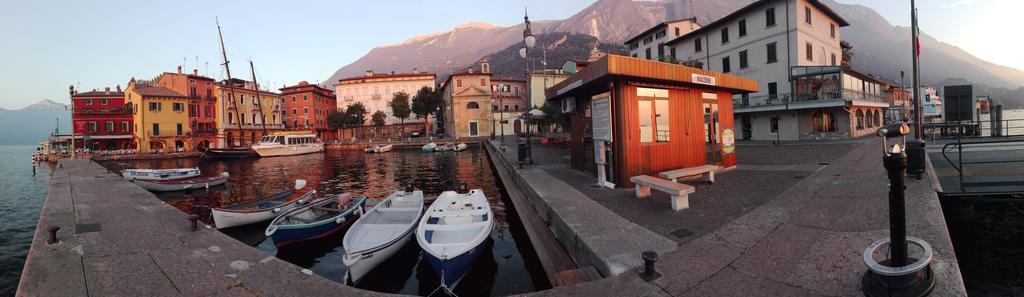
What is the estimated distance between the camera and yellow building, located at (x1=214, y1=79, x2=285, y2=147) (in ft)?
192

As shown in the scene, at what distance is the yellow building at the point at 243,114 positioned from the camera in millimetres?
58594

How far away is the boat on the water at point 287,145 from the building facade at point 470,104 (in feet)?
69.0

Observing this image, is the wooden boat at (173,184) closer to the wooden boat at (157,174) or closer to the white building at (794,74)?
the wooden boat at (157,174)

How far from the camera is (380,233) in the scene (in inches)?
343

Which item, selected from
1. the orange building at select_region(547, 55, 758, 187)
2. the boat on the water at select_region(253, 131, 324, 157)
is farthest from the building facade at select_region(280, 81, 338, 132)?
the orange building at select_region(547, 55, 758, 187)

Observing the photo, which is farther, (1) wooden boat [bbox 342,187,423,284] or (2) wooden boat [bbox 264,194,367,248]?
(2) wooden boat [bbox 264,194,367,248]

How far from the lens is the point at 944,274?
3783 millimetres

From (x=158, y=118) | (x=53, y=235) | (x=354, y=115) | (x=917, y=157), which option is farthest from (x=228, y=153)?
(x=917, y=157)

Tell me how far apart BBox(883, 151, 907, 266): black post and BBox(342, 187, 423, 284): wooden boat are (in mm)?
7293

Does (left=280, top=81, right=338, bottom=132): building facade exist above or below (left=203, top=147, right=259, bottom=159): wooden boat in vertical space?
above

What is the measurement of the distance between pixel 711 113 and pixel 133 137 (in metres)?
72.0

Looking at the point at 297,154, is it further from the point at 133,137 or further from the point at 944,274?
the point at 944,274

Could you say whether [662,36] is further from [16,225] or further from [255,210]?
[16,225]

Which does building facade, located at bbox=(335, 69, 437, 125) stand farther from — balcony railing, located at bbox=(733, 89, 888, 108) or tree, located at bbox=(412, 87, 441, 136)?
balcony railing, located at bbox=(733, 89, 888, 108)
